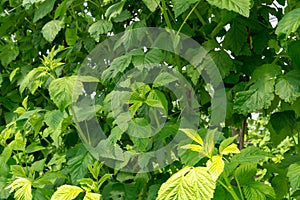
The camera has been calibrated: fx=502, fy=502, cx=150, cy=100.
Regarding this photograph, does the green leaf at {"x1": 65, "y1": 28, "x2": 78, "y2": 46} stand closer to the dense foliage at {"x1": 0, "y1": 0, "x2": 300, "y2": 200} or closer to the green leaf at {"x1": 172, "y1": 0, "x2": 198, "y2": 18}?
the dense foliage at {"x1": 0, "y1": 0, "x2": 300, "y2": 200}

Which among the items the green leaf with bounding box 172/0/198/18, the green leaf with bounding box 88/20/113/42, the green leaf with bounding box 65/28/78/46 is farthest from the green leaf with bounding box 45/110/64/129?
the green leaf with bounding box 172/0/198/18

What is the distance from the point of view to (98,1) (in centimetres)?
164

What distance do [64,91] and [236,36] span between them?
1.53ft

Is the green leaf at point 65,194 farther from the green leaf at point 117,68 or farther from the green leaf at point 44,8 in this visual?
the green leaf at point 44,8

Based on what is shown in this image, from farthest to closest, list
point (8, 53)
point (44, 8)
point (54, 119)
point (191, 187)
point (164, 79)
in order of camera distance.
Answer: point (8, 53), point (44, 8), point (54, 119), point (164, 79), point (191, 187)

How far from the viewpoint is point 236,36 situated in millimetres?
1311

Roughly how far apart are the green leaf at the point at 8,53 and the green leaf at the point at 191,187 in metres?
1.18

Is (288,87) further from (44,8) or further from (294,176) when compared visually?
(44,8)

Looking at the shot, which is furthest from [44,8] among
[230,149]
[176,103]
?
[230,149]

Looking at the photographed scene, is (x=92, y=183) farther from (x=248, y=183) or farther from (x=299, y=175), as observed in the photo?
(x=299, y=175)

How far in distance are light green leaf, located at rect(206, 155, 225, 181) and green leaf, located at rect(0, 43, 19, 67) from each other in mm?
1163

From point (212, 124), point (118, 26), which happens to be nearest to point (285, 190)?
point (212, 124)

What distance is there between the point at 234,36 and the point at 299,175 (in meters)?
0.43

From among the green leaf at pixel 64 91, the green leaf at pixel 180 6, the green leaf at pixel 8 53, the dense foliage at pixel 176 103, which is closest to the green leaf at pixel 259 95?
the dense foliage at pixel 176 103
